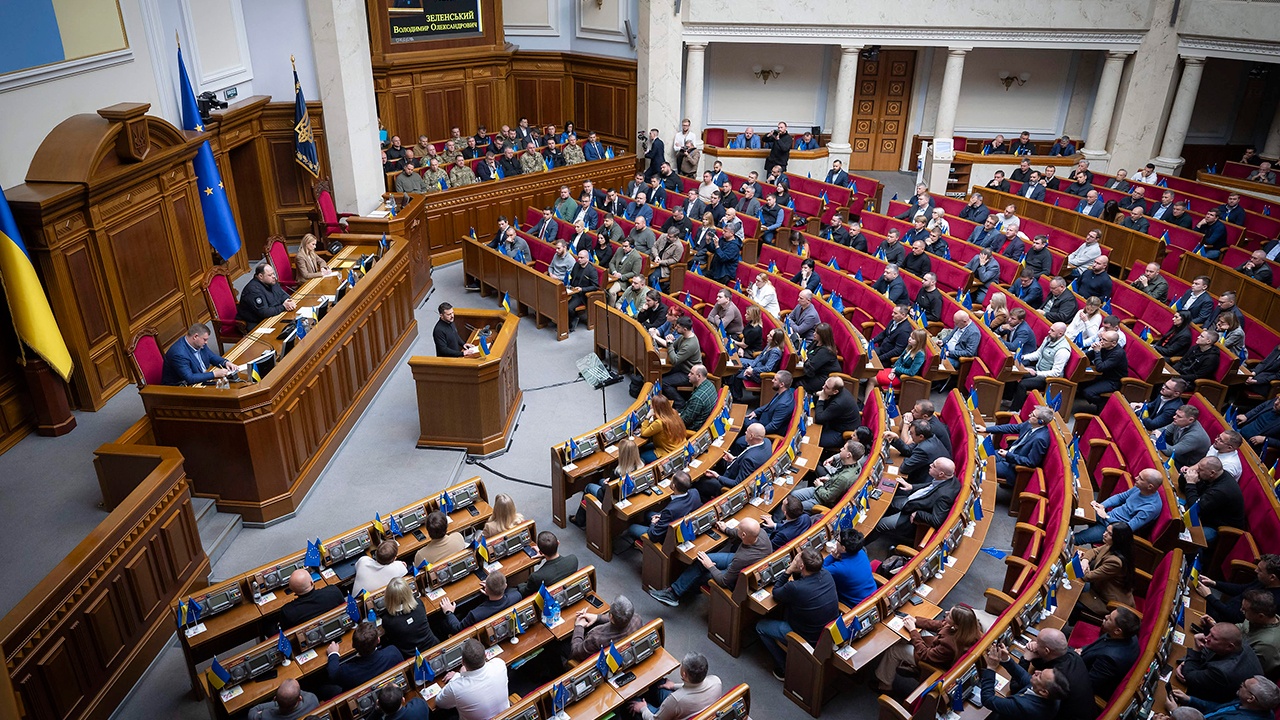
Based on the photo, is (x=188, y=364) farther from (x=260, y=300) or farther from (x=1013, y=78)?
(x=1013, y=78)

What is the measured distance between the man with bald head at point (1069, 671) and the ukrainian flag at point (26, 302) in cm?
736

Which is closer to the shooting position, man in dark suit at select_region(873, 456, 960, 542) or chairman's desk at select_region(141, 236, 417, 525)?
man in dark suit at select_region(873, 456, 960, 542)

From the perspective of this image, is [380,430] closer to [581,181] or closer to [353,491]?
[353,491]

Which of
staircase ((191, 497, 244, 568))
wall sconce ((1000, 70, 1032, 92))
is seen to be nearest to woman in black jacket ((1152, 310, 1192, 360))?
staircase ((191, 497, 244, 568))

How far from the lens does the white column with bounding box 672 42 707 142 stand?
16.2 meters

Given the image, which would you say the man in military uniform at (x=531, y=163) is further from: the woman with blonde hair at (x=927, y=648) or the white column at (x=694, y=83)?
the woman with blonde hair at (x=927, y=648)

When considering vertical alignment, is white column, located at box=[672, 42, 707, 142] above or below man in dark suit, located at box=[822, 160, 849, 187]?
above

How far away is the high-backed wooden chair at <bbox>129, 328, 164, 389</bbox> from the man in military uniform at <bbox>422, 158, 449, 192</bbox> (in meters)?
6.69

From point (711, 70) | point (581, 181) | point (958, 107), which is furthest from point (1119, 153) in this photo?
point (581, 181)

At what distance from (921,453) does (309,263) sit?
22.2ft

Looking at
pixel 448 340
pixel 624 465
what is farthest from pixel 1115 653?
pixel 448 340

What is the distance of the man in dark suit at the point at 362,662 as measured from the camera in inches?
178

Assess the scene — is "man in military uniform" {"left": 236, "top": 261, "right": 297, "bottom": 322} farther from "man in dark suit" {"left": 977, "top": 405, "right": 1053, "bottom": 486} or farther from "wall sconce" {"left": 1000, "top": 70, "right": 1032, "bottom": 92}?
"wall sconce" {"left": 1000, "top": 70, "right": 1032, "bottom": 92}

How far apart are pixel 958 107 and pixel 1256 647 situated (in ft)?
52.1
